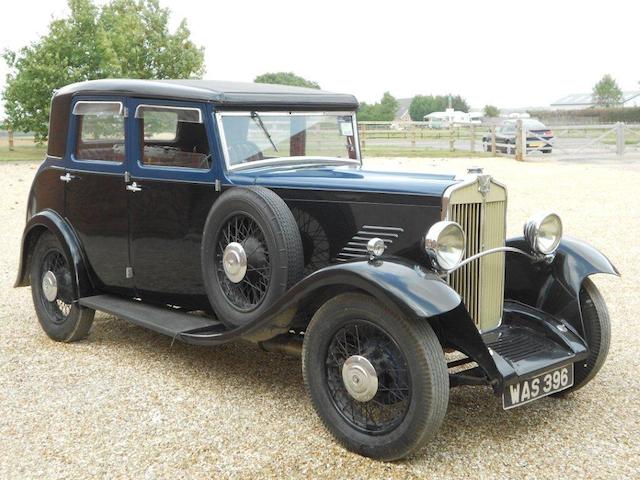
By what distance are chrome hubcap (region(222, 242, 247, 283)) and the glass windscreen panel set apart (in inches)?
24.4

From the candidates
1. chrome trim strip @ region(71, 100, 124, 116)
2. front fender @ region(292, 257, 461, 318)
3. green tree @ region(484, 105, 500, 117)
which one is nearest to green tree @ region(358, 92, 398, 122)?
green tree @ region(484, 105, 500, 117)

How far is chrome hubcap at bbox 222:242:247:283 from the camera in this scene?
14.7ft

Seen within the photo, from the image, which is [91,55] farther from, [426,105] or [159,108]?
[426,105]

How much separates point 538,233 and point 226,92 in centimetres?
213

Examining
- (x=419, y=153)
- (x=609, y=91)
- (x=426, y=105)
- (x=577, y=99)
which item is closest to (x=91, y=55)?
(x=419, y=153)

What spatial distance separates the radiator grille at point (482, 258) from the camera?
4219mm

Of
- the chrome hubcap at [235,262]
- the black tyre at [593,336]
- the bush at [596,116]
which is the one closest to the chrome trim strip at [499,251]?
the black tyre at [593,336]

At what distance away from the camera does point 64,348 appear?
18.8 ft

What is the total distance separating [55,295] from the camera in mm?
5926

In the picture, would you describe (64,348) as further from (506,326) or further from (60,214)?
(506,326)

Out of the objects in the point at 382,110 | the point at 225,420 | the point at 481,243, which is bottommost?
the point at 225,420

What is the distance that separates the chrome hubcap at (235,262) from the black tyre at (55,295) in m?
1.70

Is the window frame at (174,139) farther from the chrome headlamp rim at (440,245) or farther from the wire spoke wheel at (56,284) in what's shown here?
the chrome headlamp rim at (440,245)

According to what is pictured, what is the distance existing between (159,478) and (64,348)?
8.09 ft
